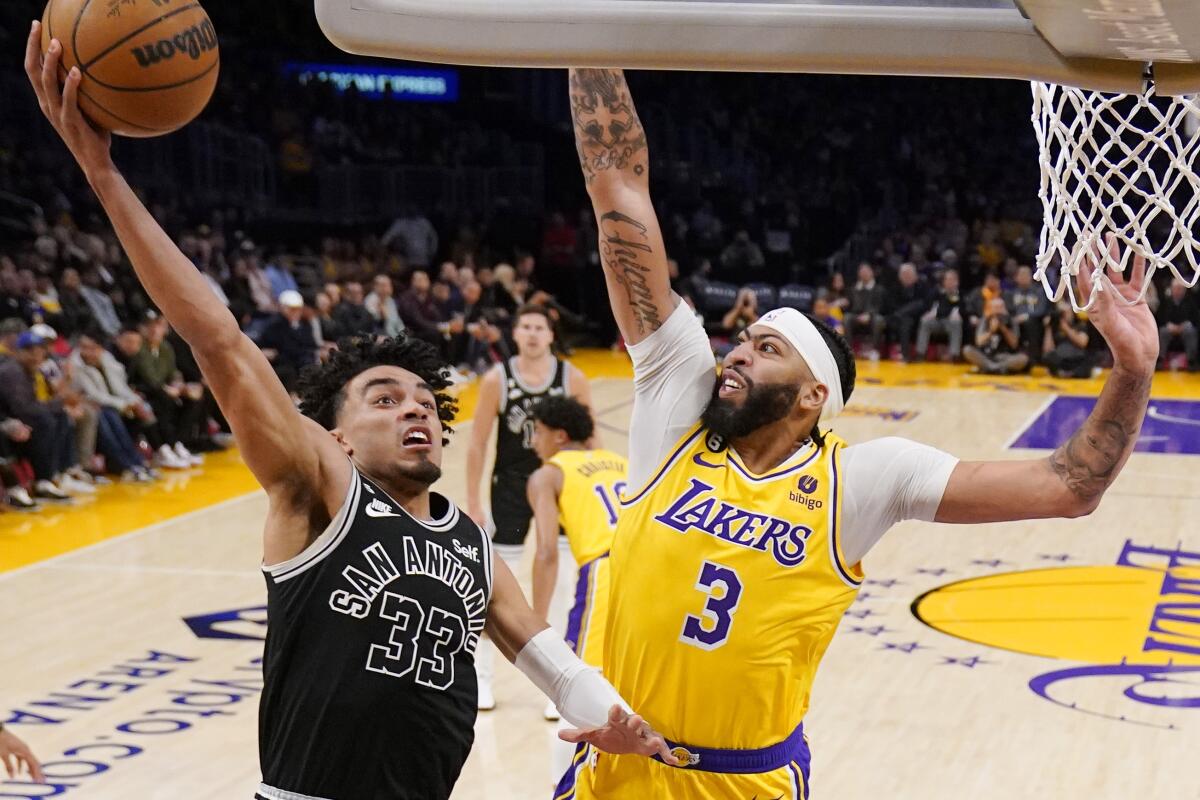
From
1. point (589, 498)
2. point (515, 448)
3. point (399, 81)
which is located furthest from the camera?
point (399, 81)

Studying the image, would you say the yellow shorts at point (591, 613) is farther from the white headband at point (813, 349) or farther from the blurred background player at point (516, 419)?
the blurred background player at point (516, 419)

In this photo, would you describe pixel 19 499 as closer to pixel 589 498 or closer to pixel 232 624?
pixel 232 624

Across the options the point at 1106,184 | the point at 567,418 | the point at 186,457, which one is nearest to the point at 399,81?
the point at 186,457

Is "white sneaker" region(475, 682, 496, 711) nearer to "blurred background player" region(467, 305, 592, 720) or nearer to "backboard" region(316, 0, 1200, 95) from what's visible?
"blurred background player" region(467, 305, 592, 720)

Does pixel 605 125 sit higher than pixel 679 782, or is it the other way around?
pixel 605 125

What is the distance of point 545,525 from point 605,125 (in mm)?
2602

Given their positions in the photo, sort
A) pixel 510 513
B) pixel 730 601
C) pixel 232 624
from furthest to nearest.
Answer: pixel 232 624 < pixel 510 513 < pixel 730 601

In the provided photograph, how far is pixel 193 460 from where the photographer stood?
13.2 m

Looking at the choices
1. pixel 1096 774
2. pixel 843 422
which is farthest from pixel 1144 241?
pixel 843 422

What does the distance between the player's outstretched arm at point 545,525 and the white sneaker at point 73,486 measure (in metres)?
6.40

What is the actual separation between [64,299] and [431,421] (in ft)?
37.5

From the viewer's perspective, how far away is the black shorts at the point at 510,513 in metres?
7.38

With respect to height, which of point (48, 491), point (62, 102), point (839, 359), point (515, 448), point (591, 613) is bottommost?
point (48, 491)

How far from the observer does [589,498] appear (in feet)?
19.7
